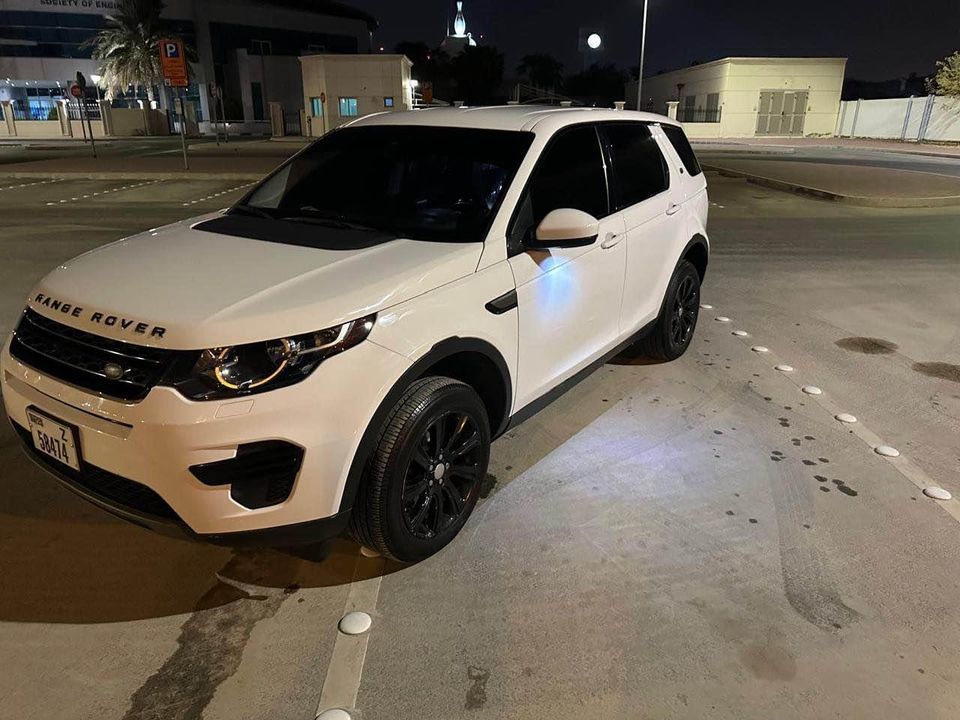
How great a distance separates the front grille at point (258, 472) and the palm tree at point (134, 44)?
191ft

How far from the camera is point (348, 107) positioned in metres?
45.5

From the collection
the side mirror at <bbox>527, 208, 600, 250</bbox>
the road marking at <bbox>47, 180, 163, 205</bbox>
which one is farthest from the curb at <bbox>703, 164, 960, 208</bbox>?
the road marking at <bbox>47, 180, 163, 205</bbox>

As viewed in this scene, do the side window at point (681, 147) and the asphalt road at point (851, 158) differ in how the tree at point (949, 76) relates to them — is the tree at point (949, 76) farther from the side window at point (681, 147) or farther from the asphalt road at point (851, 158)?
the side window at point (681, 147)

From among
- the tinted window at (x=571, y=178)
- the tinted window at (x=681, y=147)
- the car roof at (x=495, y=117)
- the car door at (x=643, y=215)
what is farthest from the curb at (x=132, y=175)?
the tinted window at (x=571, y=178)

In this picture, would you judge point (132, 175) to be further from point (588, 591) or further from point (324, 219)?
point (588, 591)

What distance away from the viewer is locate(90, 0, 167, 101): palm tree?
171 ft

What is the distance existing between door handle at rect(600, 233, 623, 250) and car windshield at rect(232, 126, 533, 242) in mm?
692

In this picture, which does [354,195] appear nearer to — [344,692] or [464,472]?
[464,472]

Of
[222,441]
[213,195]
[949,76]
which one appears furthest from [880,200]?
[949,76]

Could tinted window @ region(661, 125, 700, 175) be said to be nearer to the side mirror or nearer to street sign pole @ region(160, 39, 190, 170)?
the side mirror

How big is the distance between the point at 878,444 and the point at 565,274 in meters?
2.19

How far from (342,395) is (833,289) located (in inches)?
264

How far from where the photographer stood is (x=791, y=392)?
483 centimetres

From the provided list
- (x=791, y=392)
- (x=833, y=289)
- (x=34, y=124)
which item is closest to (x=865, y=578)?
(x=791, y=392)
